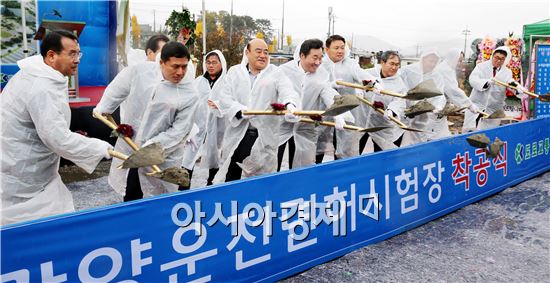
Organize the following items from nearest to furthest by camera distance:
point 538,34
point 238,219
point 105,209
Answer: point 105,209, point 238,219, point 538,34

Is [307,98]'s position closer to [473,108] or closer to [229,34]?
[473,108]

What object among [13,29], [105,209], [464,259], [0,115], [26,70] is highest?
[13,29]

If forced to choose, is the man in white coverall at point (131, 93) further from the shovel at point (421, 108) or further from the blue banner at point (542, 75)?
the blue banner at point (542, 75)

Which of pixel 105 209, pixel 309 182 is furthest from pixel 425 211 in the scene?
pixel 105 209

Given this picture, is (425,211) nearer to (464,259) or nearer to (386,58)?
(464,259)

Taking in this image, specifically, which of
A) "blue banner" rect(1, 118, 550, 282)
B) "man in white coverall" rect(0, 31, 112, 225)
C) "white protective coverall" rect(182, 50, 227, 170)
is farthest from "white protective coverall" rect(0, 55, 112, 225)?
"white protective coverall" rect(182, 50, 227, 170)

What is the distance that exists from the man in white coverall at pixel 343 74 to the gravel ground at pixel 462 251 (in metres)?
1.44

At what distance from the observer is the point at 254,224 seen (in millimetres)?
2965

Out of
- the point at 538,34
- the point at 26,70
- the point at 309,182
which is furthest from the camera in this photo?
the point at 538,34

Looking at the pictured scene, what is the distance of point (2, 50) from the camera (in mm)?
5766

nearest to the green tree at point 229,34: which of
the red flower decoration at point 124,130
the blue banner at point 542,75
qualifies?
the blue banner at point 542,75

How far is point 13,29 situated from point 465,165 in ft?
17.0

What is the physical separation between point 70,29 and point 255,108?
322 cm

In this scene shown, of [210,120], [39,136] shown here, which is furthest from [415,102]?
[39,136]
